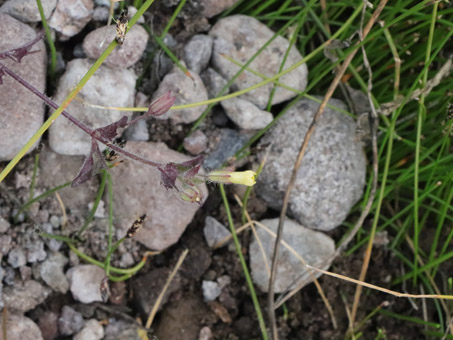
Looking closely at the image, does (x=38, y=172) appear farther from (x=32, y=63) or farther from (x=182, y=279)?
(x=182, y=279)

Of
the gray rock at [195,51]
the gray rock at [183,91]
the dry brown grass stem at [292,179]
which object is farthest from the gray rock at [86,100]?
the dry brown grass stem at [292,179]

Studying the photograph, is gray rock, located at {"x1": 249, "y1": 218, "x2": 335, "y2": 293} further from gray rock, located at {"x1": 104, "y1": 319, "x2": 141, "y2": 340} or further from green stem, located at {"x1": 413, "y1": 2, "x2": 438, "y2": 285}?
gray rock, located at {"x1": 104, "y1": 319, "x2": 141, "y2": 340}

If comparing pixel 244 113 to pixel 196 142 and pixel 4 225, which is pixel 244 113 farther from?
pixel 4 225

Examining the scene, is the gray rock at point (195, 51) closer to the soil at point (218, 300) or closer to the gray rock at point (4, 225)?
the soil at point (218, 300)

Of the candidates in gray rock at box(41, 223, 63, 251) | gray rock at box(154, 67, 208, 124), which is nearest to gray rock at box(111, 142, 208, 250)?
gray rock at box(154, 67, 208, 124)

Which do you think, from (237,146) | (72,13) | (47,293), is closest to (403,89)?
(237,146)

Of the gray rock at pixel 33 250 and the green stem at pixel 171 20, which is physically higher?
the green stem at pixel 171 20

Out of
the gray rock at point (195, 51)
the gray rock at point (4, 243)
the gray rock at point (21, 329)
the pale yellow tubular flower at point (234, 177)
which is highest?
the gray rock at point (195, 51)
